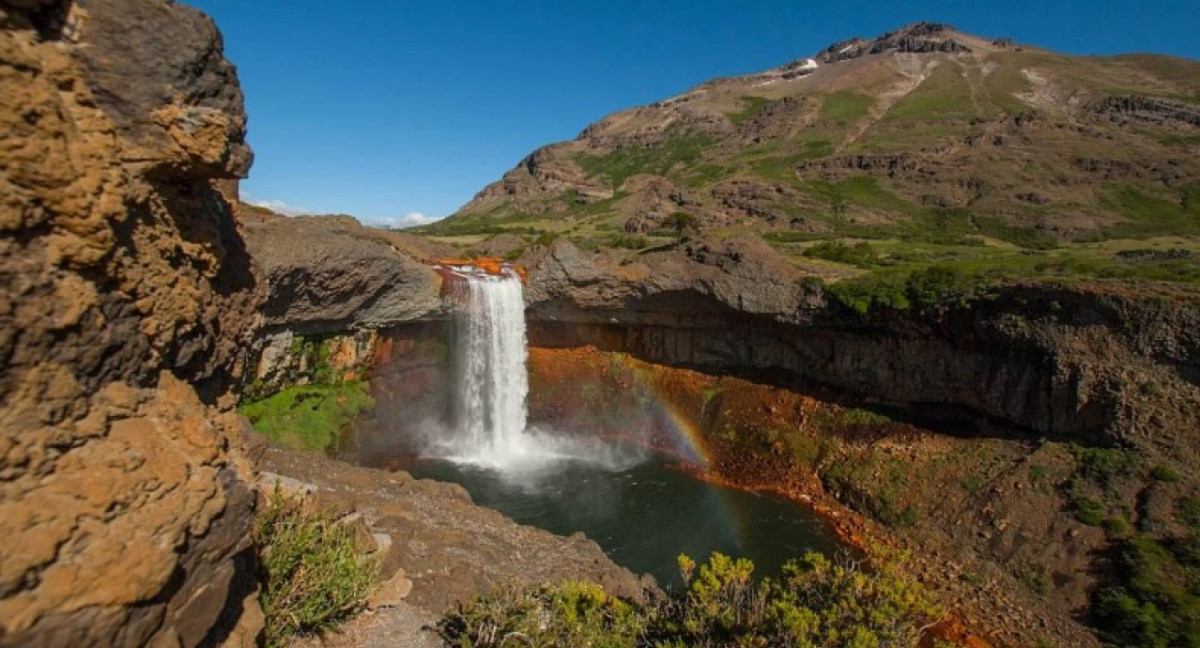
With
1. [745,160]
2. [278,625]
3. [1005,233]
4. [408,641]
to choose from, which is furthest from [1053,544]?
[745,160]

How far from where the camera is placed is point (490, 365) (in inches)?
1378

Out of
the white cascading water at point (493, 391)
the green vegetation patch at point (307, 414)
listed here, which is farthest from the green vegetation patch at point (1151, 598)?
the green vegetation patch at point (307, 414)

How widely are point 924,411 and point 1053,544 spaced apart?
884 centimetres

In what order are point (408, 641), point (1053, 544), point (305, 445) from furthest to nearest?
point (305, 445), point (1053, 544), point (408, 641)

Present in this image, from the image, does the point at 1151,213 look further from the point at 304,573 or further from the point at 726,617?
the point at 304,573

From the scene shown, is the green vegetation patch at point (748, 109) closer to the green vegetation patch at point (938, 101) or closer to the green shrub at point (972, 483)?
the green vegetation patch at point (938, 101)

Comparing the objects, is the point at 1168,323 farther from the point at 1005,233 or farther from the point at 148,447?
the point at 1005,233

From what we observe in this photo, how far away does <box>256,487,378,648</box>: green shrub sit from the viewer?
8758 mm

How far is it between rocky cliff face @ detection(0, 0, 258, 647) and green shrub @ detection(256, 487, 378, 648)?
1535 millimetres

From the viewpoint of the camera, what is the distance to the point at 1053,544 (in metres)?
21.1

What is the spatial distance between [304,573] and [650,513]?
1898cm

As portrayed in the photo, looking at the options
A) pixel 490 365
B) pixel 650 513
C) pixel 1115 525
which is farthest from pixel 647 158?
pixel 1115 525

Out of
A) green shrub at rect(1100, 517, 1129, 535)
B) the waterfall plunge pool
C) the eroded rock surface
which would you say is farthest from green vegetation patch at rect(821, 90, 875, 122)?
green shrub at rect(1100, 517, 1129, 535)

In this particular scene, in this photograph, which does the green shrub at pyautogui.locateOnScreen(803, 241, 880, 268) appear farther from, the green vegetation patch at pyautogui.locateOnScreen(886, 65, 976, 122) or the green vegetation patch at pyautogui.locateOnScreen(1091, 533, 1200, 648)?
the green vegetation patch at pyautogui.locateOnScreen(886, 65, 976, 122)
